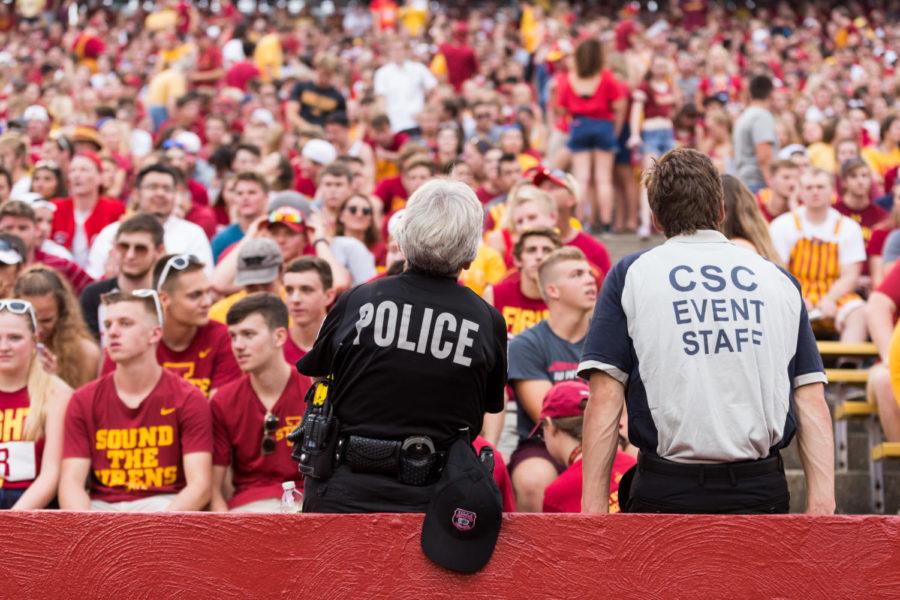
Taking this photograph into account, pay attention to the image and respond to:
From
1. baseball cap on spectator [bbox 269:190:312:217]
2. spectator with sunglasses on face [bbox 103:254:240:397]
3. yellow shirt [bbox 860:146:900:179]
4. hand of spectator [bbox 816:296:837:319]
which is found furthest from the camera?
yellow shirt [bbox 860:146:900:179]

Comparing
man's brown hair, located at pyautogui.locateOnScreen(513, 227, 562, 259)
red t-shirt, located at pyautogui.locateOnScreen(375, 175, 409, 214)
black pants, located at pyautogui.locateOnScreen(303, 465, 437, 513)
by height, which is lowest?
black pants, located at pyautogui.locateOnScreen(303, 465, 437, 513)

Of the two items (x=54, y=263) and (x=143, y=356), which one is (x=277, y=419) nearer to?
(x=143, y=356)

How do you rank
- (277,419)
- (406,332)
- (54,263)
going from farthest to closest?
(54,263)
(277,419)
(406,332)

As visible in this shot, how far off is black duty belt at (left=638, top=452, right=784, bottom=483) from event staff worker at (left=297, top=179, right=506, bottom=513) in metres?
0.52

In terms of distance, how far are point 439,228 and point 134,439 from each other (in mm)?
2576

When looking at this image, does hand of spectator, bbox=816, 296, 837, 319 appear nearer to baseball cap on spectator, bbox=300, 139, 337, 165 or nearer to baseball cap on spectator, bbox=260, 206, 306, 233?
baseball cap on spectator, bbox=260, 206, 306, 233

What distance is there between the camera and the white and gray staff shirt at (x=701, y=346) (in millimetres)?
3617

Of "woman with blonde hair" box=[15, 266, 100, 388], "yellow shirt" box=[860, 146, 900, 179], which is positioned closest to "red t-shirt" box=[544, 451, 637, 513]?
"woman with blonde hair" box=[15, 266, 100, 388]

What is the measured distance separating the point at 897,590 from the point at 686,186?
1.19m

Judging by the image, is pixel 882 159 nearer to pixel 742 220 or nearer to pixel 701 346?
pixel 742 220

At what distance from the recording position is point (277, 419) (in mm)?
5840

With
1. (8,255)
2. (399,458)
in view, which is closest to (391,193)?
(8,255)

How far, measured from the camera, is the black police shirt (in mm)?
3648

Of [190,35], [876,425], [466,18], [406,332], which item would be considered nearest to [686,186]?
[406,332]
